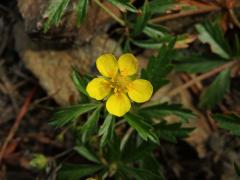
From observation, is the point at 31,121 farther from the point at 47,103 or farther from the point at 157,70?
the point at 157,70

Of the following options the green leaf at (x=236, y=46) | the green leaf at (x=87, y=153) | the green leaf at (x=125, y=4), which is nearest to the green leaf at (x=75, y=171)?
the green leaf at (x=87, y=153)

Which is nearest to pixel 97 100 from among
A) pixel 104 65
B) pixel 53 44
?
pixel 104 65

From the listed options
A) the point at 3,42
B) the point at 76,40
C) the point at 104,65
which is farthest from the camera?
the point at 3,42

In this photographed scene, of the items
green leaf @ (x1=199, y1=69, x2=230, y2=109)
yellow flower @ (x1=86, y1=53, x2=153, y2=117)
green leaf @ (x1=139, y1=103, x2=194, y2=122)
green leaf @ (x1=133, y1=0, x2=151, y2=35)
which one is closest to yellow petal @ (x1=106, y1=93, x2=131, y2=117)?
yellow flower @ (x1=86, y1=53, x2=153, y2=117)

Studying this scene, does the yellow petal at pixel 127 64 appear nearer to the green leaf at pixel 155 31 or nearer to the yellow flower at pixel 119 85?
the yellow flower at pixel 119 85

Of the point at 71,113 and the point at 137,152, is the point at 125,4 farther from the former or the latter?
the point at 137,152

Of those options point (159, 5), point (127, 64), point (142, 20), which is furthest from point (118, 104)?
point (159, 5)
